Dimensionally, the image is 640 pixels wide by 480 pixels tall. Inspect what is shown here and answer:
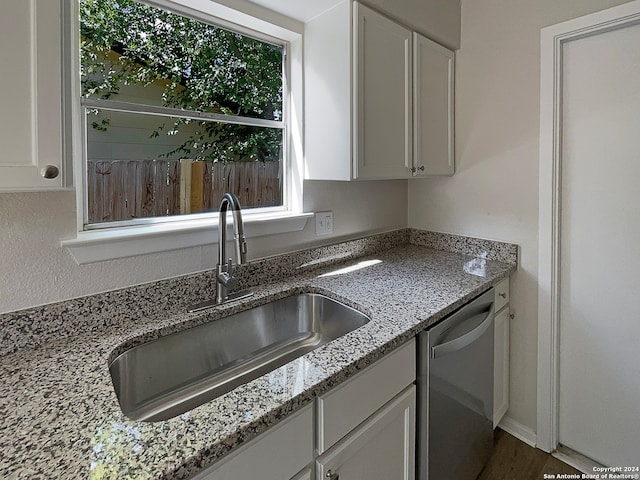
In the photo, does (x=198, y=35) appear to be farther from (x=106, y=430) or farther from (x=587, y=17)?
(x=587, y=17)

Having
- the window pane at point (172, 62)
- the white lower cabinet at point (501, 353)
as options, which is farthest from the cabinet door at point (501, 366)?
the window pane at point (172, 62)

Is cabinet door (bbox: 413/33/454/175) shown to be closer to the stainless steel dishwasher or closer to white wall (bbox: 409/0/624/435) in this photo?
white wall (bbox: 409/0/624/435)

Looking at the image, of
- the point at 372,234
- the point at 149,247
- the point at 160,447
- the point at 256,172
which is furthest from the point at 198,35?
the point at 160,447

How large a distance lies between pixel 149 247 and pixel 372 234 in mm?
1249

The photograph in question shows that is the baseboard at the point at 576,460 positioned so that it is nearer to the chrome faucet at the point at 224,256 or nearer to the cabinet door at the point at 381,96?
the cabinet door at the point at 381,96

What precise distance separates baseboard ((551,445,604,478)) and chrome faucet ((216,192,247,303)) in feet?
5.84

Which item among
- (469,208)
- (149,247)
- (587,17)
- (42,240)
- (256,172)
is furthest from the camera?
(469,208)

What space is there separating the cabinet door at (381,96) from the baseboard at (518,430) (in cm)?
142

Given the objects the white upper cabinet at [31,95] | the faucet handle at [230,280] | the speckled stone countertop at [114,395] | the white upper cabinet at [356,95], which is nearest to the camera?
the speckled stone countertop at [114,395]

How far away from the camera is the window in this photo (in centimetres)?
122

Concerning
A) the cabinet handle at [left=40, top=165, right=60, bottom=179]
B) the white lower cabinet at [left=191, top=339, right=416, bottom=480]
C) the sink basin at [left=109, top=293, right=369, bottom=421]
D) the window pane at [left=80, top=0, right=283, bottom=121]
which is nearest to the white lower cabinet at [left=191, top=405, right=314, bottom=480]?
the white lower cabinet at [left=191, top=339, right=416, bottom=480]

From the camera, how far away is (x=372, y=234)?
6.95 ft

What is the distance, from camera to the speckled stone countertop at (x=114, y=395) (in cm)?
62

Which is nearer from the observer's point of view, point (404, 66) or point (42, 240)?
point (42, 240)
